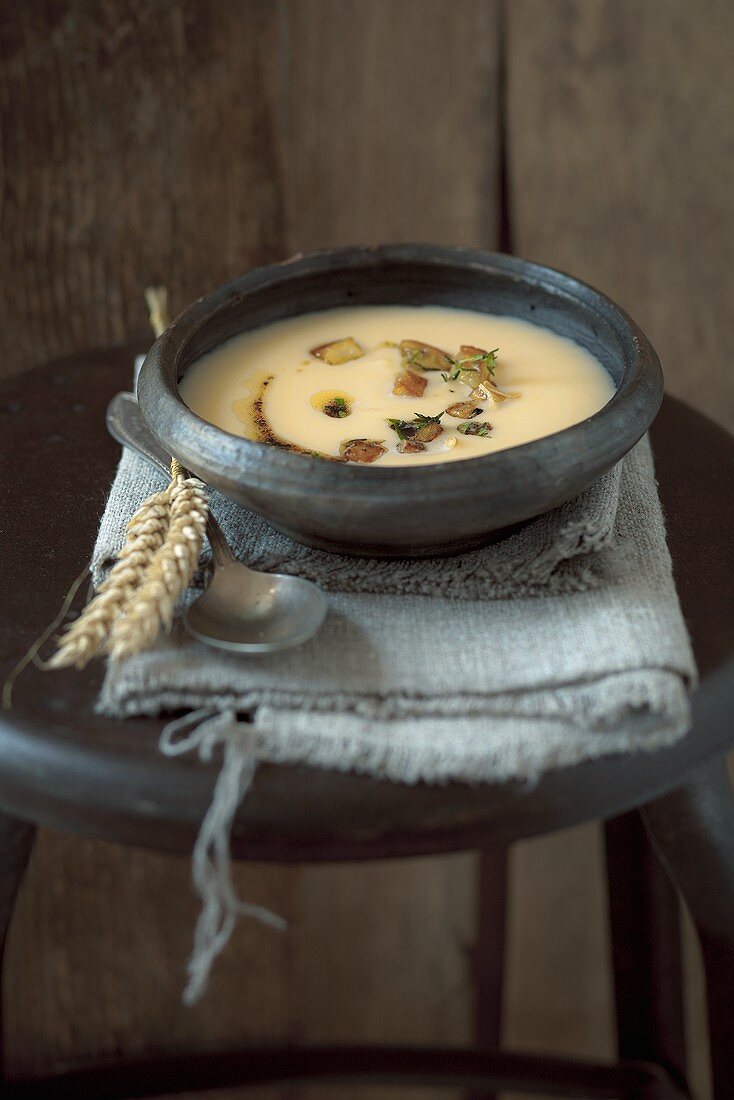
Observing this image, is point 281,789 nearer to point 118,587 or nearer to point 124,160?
point 118,587

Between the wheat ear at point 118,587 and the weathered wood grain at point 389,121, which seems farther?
the weathered wood grain at point 389,121

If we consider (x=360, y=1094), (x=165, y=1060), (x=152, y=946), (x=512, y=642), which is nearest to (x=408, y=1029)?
(x=360, y=1094)

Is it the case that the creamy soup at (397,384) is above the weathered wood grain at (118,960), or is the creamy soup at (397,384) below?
above

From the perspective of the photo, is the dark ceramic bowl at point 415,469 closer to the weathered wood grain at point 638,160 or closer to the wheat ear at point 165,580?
the wheat ear at point 165,580

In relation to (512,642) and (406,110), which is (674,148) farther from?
(512,642)

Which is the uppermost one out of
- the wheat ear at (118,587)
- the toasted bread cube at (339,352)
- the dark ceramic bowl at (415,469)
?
the dark ceramic bowl at (415,469)

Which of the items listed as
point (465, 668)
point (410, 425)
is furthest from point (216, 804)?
point (410, 425)

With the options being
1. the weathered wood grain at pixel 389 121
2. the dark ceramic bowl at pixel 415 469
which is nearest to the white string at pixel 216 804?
the dark ceramic bowl at pixel 415 469
